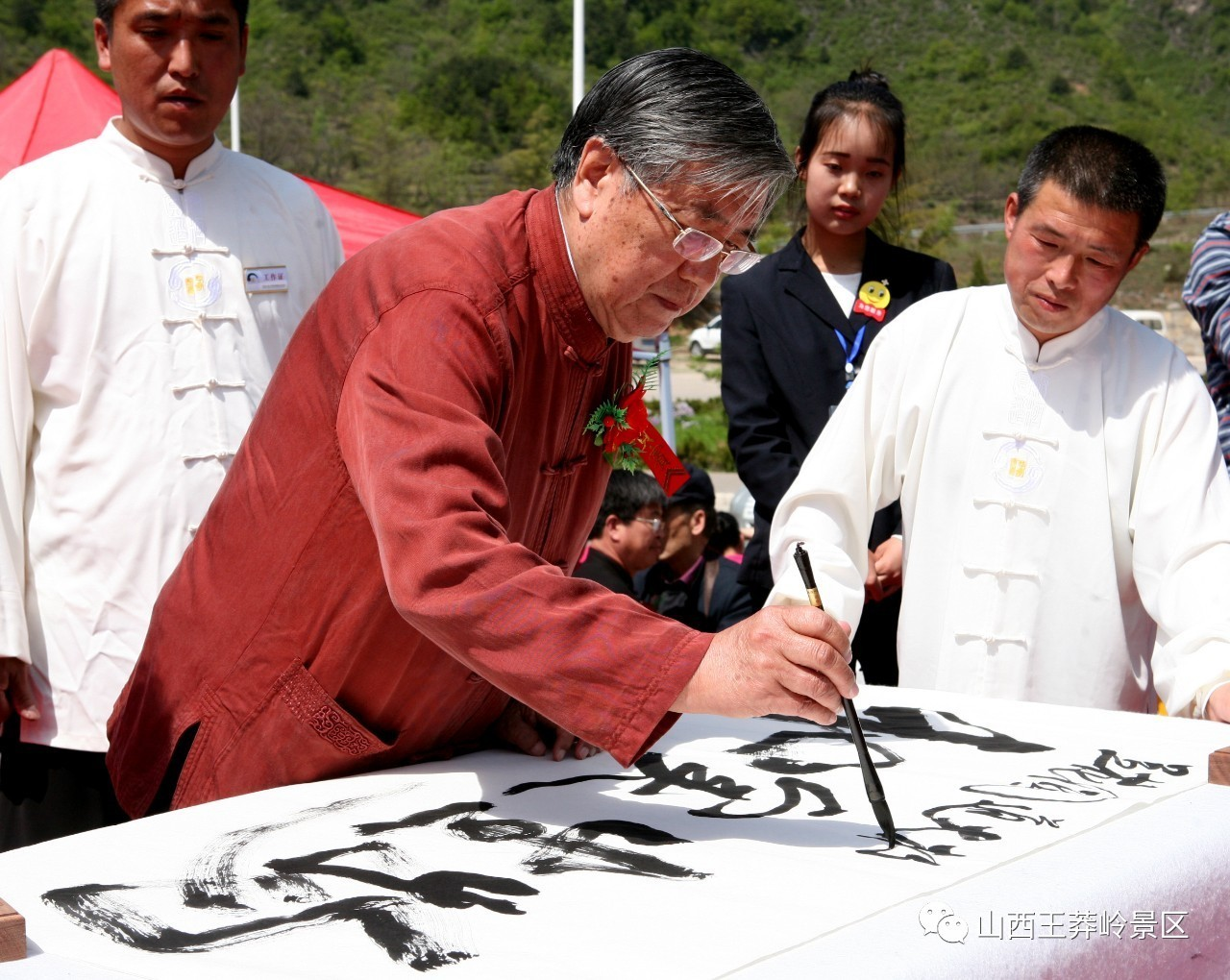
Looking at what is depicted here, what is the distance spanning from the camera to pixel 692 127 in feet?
5.41

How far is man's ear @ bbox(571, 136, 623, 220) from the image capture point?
1.70 metres

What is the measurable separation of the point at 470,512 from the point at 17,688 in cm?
128

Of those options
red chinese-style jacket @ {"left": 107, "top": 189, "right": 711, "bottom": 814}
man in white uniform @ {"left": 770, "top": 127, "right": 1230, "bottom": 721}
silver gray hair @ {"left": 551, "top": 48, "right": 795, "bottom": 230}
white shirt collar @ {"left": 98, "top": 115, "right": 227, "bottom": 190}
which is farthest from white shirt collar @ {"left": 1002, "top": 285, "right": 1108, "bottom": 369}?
white shirt collar @ {"left": 98, "top": 115, "right": 227, "bottom": 190}

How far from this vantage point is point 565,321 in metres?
1.79

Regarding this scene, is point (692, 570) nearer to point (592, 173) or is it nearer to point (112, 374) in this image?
point (112, 374)

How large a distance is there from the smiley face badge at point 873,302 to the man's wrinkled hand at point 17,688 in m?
1.92

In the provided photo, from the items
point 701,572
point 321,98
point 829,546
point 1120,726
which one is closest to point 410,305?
point 829,546

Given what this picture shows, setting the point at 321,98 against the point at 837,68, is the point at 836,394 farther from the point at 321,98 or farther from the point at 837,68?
the point at 837,68

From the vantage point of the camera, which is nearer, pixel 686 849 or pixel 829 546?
pixel 686 849

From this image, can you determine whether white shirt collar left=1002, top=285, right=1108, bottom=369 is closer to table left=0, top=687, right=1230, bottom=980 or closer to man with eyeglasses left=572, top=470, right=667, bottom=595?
table left=0, top=687, right=1230, bottom=980

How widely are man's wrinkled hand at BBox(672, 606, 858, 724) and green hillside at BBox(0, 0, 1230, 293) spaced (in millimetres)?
32227

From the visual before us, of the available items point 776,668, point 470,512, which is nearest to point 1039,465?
point 776,668

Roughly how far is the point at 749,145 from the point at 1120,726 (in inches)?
43.1

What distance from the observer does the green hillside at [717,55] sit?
39.2m
